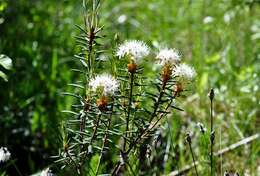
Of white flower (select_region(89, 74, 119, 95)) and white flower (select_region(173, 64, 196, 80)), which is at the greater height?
white flower (select_region(173, 64, 196, 80))

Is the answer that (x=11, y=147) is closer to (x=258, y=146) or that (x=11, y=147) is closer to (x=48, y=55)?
(x=48, y=55)

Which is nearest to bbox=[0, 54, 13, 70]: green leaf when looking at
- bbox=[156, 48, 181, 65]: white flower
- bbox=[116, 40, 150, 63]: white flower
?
bbox=[116, 40, 150, 63]: white flower

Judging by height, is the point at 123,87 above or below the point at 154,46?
below

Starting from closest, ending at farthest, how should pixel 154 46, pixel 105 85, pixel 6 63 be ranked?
pixel 105 85, pixel 6 63, pixel 154 46

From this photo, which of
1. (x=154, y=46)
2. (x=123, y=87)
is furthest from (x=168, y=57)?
(x=154, y=46)

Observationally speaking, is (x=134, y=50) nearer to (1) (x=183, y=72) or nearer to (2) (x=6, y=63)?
(1) (x=183, y=72)

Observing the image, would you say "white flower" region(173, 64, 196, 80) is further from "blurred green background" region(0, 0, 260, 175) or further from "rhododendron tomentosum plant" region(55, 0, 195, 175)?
"blurred green background" region(0, 0, 260, 175)

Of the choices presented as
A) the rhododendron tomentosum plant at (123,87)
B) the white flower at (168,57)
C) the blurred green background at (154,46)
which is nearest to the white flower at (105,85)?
the rhododendron tomentosum plant at (123,87)

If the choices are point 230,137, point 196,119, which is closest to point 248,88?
point 230,137
